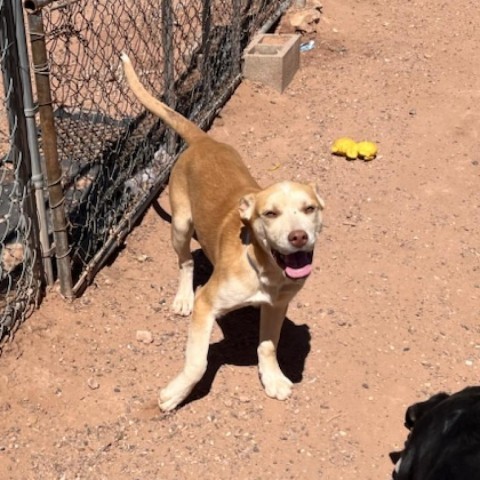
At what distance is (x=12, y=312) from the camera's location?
421cm

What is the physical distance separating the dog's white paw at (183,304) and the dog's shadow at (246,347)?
0.20 meters

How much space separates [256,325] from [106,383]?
100cm

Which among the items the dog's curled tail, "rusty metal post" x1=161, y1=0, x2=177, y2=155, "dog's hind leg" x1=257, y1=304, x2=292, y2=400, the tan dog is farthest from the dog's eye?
"rusty metal post" x1=161, y1=0, x2=177, y2=155

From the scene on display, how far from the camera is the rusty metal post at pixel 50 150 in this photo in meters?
3.77

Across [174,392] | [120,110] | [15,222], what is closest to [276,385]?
[174,392]

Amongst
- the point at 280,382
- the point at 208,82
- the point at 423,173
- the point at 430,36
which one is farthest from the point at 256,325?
the point at 430,36

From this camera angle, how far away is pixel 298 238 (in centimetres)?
318

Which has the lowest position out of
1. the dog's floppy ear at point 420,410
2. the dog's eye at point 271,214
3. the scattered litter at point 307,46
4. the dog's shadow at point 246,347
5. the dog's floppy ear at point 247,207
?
the scattered litter at point 307,46

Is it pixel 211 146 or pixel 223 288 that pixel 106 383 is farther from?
pixel 211 146

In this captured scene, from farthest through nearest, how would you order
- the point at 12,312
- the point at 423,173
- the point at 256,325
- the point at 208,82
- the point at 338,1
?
the point at 338,1 → the point at 208,82 → the point at 423,173 → the point at 256,325 → the point at 12,312

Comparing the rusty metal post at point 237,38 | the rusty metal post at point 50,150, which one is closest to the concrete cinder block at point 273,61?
the rusty metal post at point 237,38

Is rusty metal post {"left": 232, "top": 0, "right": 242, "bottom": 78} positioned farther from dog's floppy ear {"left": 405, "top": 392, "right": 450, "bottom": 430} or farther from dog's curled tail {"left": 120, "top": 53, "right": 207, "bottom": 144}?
dog's floppy ear {"left": 405, "top": 392, "right": 450, "bottom": 430}

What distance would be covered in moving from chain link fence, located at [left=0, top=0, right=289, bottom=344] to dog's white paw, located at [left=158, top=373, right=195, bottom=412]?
3.29 feet

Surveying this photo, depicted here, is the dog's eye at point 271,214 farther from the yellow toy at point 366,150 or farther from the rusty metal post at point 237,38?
the rusty metal post at point 237,38
